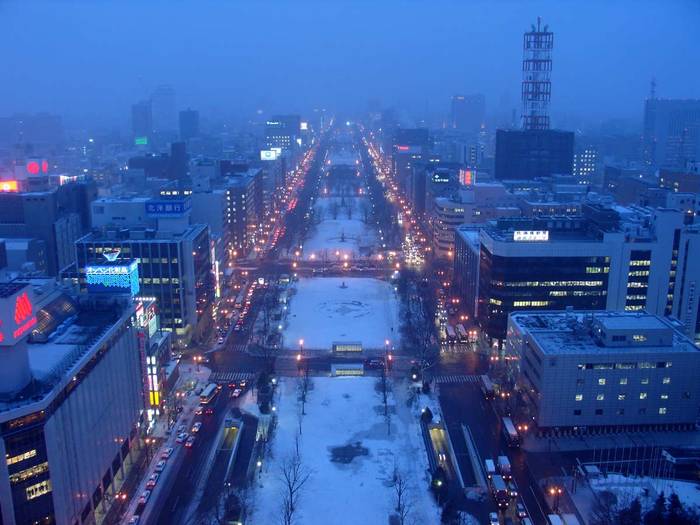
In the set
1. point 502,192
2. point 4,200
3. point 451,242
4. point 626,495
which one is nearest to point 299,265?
point 451,242

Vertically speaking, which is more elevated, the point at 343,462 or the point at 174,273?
the point at 174,273

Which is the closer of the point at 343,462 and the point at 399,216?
the point at 343,462

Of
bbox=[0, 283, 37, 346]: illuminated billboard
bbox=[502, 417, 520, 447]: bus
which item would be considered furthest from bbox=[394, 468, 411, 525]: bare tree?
bbox=[0, 283, 37, 346]: illuminated billboard

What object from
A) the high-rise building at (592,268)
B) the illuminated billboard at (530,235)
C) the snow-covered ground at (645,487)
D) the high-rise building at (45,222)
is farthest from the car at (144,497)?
the high-rise building at (45,222)

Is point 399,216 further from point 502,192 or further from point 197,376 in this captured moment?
point 197,376

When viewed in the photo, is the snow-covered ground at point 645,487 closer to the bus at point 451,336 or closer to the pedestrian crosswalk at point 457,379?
the pedestrian crosswalk at point 457,379

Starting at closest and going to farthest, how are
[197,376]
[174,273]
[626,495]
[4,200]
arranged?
[626,495]
[197,376]
[174,273]
[4,200]

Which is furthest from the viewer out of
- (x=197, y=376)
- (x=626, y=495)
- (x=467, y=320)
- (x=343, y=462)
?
(x=467, y=320)
